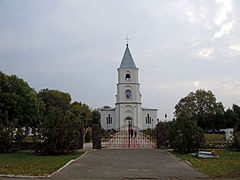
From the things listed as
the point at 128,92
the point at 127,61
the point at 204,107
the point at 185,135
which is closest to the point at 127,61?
the point at 127,61

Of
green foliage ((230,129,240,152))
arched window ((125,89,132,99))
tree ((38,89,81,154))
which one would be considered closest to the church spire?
arched window ((125,89,132,99))

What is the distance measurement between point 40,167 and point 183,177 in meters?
6.02

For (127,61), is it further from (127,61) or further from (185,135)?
(185,135)

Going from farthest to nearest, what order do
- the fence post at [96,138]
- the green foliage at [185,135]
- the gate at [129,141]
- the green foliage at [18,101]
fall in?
the green foliage at [18,101] < the gate at [129,141] < the fence post at [96,138] < the green foliage at [185,135]

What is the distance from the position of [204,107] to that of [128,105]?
55.5 ft

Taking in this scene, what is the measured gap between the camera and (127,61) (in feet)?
187

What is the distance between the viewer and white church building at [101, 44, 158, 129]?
54469mm

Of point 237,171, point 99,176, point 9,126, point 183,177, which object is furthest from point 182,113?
point 9,126

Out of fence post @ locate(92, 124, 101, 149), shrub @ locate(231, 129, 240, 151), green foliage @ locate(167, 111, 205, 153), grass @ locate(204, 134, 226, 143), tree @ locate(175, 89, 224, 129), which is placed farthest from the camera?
tree @ locate(175, 89, 224, 129)

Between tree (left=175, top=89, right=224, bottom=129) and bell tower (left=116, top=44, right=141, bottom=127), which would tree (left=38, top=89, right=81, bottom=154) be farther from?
tree (left=175, top=89, right=224, bottom=129)

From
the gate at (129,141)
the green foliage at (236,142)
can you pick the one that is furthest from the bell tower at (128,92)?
the green foliage at (236,142)

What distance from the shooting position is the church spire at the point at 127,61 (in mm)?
56156

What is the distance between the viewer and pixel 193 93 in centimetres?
5444

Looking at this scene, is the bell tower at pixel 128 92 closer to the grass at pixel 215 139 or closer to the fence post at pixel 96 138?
the grass at pixel 215 139
